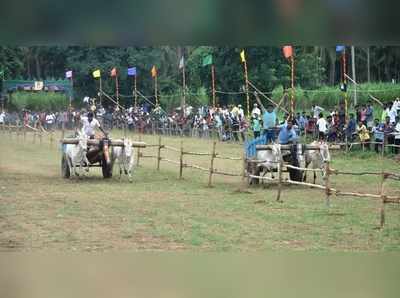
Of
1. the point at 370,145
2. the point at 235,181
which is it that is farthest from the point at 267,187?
the point at 370,145

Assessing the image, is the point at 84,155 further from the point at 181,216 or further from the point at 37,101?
the point at 37,101

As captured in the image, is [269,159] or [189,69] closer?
[269,159]

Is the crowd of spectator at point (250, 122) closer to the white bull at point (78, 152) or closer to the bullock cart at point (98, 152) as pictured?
the bullock cart at point (98, 152)

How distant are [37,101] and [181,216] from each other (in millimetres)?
33905

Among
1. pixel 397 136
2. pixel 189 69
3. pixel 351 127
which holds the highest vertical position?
pixel 189 69

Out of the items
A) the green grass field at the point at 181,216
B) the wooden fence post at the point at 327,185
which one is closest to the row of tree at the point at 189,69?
the green grass field at the point at 181,216

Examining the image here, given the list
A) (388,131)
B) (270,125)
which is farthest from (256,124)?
(270,125)

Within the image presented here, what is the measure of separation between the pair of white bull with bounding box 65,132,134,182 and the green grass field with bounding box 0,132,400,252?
1.28 feet

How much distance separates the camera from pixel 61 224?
29.4ft

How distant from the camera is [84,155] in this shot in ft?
49.3

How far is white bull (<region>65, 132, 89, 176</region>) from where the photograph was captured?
14695 mm
